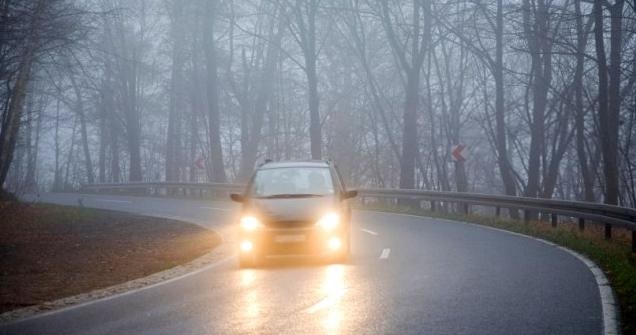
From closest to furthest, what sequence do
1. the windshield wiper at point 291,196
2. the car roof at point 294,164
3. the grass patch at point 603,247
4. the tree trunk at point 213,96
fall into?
the grass patch at point 603,247, the windshield wiper at point 291,196, the car roof at point 294,164, the tree trunk at point 213,96

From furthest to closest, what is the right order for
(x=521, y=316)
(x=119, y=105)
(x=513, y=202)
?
(x=119, y=105) → (x=513, y=202) → (x=521, y=316)

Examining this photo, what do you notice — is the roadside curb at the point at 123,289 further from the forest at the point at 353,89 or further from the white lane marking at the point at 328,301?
the forest at the point at 353,89

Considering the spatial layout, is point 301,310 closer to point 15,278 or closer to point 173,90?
point 15,278

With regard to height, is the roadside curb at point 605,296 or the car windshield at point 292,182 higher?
the car windshield at point 292,182

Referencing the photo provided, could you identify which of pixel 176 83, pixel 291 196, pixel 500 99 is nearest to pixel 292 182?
pixel 291 196

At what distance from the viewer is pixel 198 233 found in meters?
19.4

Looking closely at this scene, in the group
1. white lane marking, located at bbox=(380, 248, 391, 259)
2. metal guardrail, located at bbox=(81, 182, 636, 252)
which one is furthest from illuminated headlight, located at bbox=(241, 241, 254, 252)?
metal guardrail, located at bbox=(81, 182, 636, 252)

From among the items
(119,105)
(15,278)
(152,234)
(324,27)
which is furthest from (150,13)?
(15,278)

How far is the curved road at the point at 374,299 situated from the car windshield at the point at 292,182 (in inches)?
49.9

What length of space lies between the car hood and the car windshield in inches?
13.1

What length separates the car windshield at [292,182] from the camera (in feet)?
42.9

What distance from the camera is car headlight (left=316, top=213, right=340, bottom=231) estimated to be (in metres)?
12.2

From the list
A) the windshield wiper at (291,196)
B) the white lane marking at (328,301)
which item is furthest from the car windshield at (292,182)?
the white lane marking at (328,301)

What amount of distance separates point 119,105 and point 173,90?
239 inches
